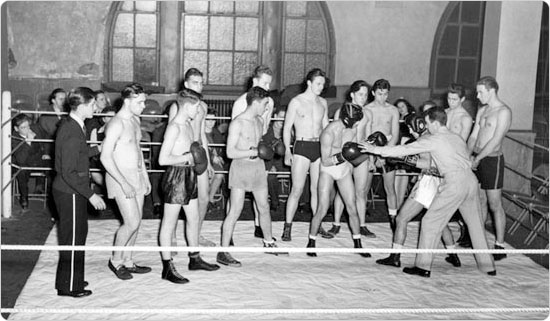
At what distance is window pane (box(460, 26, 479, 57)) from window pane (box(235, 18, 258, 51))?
3.24 meters

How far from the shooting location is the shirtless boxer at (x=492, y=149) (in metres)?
5.80

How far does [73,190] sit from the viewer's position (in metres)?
4.50

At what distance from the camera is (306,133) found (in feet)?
19.4

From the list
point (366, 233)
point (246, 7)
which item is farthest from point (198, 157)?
point (246, 7)

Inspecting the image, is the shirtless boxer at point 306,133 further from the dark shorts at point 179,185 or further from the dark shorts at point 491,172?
the dark shorts at point 491,172

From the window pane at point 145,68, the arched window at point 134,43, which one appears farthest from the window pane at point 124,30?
the window pane at point 145,68

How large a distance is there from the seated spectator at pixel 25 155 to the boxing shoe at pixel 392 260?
3.60m

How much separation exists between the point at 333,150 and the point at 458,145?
0.98m

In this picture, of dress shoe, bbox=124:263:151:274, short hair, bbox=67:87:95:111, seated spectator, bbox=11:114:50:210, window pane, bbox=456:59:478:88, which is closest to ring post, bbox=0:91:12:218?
seated spectator, bbox=11:114:50:210

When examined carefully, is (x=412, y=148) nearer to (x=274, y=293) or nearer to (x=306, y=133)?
(x=306, y=133)

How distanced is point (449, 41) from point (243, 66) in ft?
10.6

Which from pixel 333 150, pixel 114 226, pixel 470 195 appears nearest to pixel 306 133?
pixel 333 150

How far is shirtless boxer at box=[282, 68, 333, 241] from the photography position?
231 inches

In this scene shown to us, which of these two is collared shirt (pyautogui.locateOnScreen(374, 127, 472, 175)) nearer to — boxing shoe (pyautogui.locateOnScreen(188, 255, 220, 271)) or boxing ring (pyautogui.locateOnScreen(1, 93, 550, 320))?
boxing ring (pyautogui.locateOnScreen(1, 93, 550, 320))
